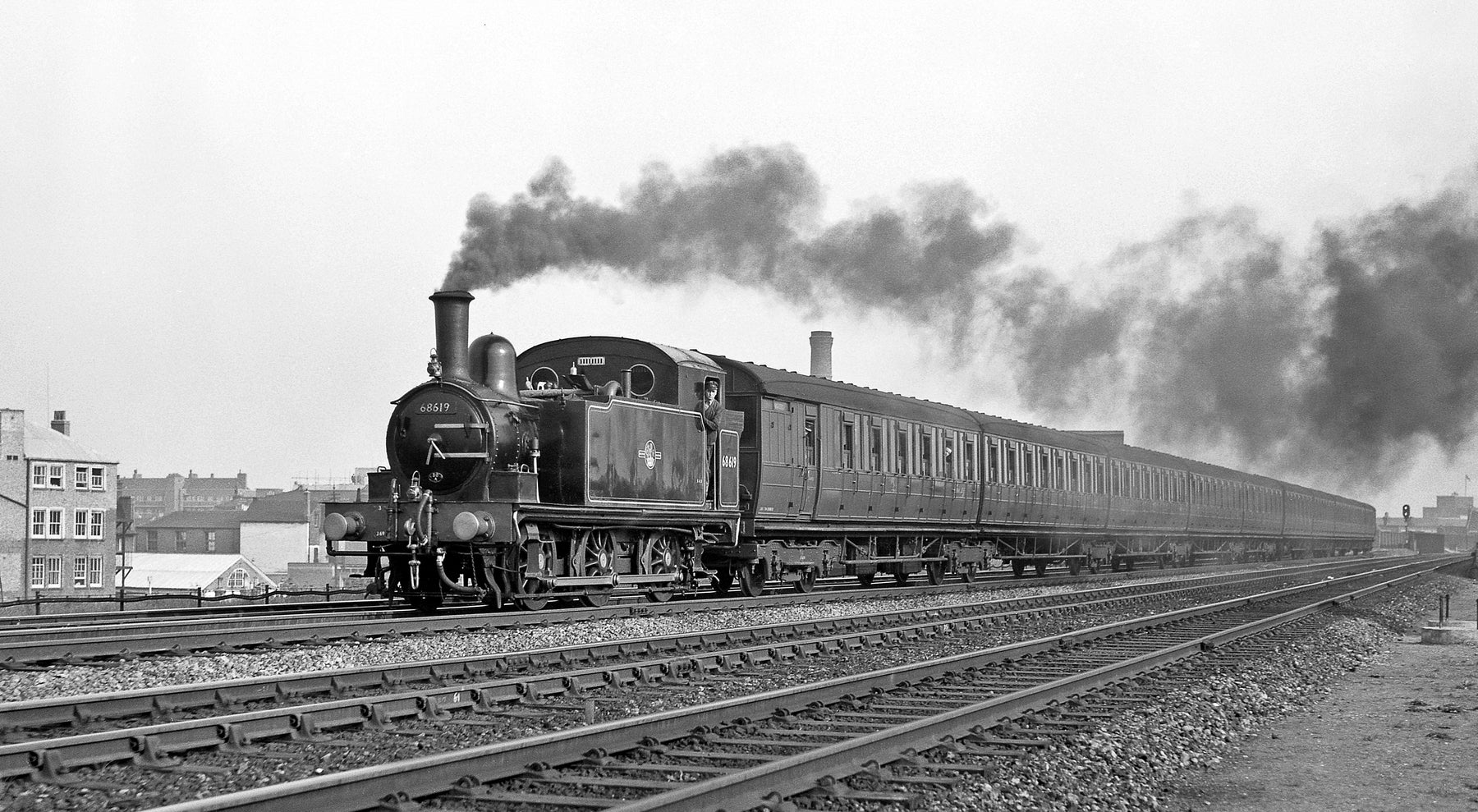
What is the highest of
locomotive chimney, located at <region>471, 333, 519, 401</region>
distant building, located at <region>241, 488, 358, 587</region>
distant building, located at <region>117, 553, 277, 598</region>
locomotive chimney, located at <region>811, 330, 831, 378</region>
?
locomotive chimney, located at <region>811, 330, 831, 378</region>

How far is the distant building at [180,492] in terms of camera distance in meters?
147

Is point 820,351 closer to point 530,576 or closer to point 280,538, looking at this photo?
point 530,576

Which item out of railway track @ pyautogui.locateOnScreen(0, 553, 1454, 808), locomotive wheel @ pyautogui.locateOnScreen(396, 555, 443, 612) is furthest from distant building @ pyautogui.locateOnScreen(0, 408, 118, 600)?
railway track @ pyautogui.locateOnScreen(0, 553, 1454, 808)

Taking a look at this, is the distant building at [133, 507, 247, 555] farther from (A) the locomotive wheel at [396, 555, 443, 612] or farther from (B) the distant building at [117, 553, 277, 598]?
(A) the locomotive wheel at [396, 555, 443, 612]

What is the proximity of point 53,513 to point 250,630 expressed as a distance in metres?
55.0

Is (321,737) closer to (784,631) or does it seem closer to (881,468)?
(784,631)

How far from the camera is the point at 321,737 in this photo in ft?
26.9

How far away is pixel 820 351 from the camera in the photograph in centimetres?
3909

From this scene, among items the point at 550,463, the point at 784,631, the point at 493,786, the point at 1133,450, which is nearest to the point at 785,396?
the point at 550,463

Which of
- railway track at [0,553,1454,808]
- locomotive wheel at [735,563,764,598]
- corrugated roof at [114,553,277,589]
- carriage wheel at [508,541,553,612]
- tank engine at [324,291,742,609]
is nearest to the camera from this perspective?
railway track at [0,553,1454,808]

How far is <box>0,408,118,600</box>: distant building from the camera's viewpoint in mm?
58906

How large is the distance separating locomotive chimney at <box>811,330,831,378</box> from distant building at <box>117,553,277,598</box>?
43.6 metres

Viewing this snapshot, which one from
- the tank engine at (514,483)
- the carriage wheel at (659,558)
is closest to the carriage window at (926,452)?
the carriage wheel at (659,558)

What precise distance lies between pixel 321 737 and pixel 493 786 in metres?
1.82
